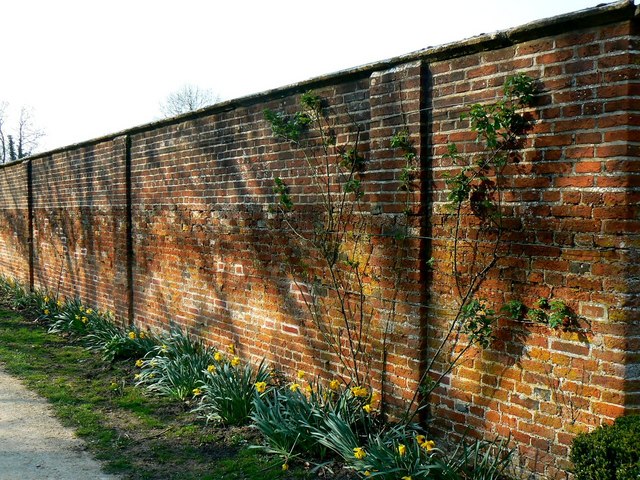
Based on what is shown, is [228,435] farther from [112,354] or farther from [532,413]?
[112,354]

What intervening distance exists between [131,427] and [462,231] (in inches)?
141

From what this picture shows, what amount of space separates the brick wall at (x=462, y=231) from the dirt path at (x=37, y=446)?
6.12 feet

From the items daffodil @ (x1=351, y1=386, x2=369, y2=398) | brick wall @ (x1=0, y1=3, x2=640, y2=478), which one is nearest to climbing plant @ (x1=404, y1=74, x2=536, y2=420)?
brick wall @ (x1=0, y1=3, x2=640, y2=478)

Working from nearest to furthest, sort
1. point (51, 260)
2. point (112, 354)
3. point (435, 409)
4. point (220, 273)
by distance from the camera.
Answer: point (435, 409) < point (220, 273) < point (112, 354) < point (51, 260)

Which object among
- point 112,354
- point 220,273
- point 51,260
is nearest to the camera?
point 220,273

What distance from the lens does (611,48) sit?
10.3ft

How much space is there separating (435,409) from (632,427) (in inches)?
57.6

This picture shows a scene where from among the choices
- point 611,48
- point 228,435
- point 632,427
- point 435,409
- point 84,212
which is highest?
point 611,48

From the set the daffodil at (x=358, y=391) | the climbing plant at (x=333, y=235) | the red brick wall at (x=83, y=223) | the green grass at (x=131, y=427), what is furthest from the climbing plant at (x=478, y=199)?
the red brick wall at (x=83, y=223)

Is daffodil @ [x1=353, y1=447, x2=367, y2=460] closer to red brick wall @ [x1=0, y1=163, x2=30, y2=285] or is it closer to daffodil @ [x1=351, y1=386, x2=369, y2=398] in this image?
daffodil @ [x1=351, y1=386, x2=369, y2=398]

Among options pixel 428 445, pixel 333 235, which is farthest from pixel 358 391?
pixel 333 235

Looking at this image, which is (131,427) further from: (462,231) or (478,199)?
(478,199)

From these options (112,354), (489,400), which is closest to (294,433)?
(489,400)

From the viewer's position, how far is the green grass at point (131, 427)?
436cm
